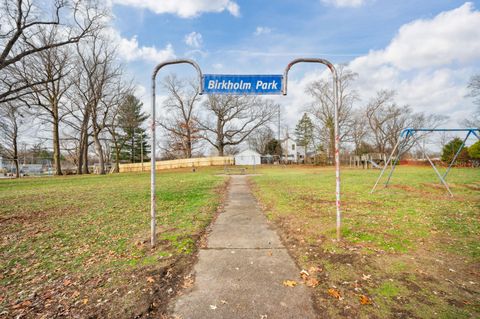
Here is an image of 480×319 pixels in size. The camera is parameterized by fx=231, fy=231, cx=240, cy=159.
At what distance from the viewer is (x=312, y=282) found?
2.93m

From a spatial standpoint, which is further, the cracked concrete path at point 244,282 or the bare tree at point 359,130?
the bare tree at point 359,130

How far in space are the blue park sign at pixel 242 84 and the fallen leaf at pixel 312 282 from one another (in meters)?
2.99

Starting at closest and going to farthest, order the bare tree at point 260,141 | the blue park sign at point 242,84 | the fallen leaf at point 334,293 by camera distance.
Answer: the fallen leaf at point 334,293, the blue park sign at point 242,84, the bare tree at point 260,141

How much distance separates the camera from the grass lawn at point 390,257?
2498mm

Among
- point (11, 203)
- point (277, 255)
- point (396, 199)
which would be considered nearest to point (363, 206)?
point (396, 199)

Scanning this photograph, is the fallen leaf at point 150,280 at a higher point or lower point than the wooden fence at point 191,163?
lower

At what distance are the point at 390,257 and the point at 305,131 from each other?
2076 inches

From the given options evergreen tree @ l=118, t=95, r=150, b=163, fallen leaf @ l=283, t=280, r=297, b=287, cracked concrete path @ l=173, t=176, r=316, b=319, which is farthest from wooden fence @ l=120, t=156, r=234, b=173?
fallen leaf @ l=283, t=280, r=297, b=287

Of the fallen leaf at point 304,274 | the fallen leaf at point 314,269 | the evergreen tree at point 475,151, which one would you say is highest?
the evergreen tree at point 475,151

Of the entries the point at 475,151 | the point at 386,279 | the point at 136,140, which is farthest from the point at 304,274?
the point at 136,140

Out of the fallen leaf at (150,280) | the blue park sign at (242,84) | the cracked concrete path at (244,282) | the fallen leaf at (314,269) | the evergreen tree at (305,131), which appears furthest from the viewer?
the evergreen tree at (305,131)

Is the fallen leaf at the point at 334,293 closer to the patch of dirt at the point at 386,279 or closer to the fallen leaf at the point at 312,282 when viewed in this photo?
the patch of dirt at the point at 386,279

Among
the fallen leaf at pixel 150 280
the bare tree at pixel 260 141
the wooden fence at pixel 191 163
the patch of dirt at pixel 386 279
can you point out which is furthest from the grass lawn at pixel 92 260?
the bare tree at pixel 260 141

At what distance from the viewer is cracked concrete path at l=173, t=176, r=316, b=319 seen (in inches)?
95.1
